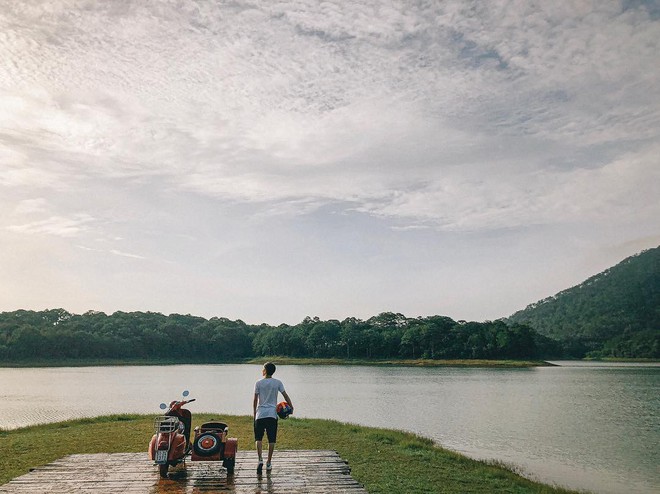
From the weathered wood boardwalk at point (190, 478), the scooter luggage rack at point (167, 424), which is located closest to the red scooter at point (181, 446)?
the scooter luggage rack at point (167, 424)

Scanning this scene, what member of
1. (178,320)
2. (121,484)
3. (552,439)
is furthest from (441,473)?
(178,320)

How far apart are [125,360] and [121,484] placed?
447ft

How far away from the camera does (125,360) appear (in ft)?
441

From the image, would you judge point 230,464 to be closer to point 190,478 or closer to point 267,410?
point 190,478

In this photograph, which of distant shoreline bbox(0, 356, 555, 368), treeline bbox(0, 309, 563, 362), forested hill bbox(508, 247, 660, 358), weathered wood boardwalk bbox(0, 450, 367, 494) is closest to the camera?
weathered wood boardwalk bbox(0, 450, 367, 494)

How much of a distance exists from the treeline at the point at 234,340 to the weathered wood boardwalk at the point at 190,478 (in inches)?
4872

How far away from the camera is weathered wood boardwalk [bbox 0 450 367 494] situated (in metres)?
9.46

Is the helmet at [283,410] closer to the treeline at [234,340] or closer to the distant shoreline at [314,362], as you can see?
the distant shoreline at [314,362]

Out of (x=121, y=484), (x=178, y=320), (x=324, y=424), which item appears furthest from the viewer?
(x=178, y=320)

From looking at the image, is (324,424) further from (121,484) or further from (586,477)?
(121,484)

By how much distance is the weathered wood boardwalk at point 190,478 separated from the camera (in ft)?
31.0

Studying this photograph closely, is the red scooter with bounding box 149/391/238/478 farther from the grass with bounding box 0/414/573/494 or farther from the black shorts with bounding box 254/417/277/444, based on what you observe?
the grass with bounding box 0/414/573/494

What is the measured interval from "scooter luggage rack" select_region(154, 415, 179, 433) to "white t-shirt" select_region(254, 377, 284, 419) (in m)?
1.70

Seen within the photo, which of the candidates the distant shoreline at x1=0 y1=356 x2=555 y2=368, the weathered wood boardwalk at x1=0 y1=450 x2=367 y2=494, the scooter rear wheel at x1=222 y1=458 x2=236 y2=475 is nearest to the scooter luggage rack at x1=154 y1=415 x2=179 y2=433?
the weathered wood boardwalk at x1=0 y1=450 x2=367 y2=494
